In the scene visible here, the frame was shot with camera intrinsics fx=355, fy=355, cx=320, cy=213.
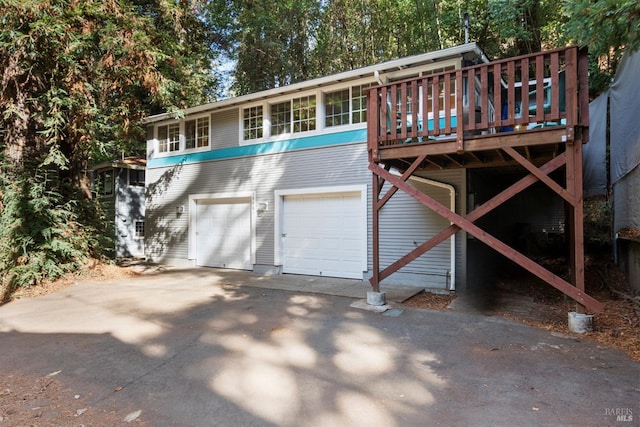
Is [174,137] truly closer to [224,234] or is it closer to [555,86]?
[224,234]

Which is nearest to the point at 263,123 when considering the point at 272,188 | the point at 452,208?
the point at 272,188

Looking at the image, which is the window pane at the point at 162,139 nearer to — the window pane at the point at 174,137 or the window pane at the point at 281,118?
the window pane at the point at 174,137

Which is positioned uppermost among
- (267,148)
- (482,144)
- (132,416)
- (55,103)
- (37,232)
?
(55,103)


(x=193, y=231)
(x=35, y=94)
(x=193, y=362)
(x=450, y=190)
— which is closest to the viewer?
(x=193, y=362)

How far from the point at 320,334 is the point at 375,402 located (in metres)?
1.60

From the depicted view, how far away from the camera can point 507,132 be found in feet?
14.5

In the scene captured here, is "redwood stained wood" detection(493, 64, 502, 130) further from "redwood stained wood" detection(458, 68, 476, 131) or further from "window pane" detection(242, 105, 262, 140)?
"window pane" detection(242, 105, 262, 140)

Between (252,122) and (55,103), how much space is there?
4.13m

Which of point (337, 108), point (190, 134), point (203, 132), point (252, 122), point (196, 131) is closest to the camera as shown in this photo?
point (337, 108)

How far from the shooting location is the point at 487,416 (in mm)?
2473

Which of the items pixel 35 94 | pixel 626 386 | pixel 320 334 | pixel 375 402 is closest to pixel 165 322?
pixel 320 334

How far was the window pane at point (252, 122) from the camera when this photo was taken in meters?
9.02

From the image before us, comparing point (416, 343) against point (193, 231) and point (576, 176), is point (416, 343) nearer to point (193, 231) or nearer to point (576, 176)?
point (576, 176)

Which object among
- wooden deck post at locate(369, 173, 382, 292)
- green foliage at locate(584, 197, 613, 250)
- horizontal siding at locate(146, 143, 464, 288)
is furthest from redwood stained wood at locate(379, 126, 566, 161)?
green foliage at locate(584, 197, 613, 250)
